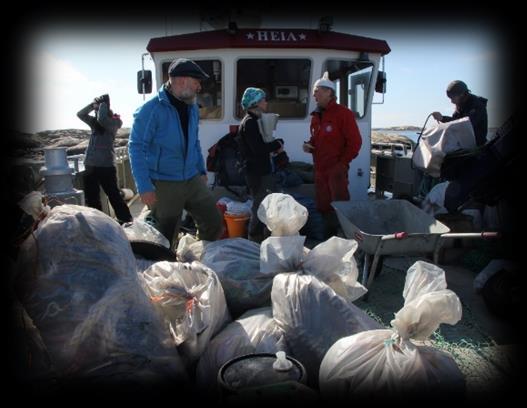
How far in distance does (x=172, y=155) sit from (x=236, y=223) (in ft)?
5.43

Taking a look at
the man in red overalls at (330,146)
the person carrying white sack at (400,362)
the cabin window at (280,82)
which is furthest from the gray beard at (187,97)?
the cabin window at (280,82)

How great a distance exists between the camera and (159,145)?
11.0ft

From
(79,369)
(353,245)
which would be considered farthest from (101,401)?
(353,245)

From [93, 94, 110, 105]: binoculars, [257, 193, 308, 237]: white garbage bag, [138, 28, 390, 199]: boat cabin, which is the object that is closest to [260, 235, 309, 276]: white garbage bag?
[257, 193, 308, 237]: white garbage bag

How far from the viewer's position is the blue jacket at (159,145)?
10.8 ft

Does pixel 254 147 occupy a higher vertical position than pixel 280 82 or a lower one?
lower

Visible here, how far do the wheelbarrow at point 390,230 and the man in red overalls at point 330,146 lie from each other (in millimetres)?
573

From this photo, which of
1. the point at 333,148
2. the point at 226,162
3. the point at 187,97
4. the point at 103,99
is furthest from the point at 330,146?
the point at 103,99

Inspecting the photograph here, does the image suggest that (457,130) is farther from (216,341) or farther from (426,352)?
(216,341)

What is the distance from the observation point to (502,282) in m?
3.24

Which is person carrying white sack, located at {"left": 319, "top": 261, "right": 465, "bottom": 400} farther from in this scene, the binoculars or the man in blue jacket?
the binoculars

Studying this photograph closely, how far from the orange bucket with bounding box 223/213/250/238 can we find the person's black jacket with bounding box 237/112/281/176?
64cm

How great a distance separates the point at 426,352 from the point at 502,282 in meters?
1.86

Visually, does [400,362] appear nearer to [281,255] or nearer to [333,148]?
[281,255]
